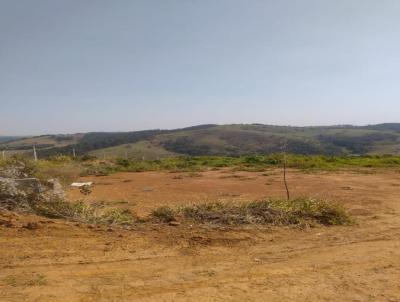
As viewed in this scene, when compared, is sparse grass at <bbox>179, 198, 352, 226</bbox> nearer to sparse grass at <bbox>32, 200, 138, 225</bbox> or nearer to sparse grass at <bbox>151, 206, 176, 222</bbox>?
sparse grass at <bbox>151, 206, 176, 222</bbox>

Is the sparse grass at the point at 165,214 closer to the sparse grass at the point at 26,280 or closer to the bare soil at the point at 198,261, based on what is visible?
the bare soil at the point at 198,261

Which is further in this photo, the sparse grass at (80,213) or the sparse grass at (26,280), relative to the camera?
the sparse grass at (80,213)

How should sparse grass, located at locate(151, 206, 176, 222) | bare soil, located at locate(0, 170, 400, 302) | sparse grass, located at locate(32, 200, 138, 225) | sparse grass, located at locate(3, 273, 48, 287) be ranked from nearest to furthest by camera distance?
1. bare soil, located at locate(0, 170, 400, 302)
2. sparse grass, located at locate(3, 273, 48, 287)
3. sparse grass, located at locate(32, 200, 138, 225)
4. sparse grass, located at locate(151, 206, 176, 222)

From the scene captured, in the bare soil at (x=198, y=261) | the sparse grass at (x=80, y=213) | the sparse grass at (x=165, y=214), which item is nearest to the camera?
the bare soil at (x=198, y=261)

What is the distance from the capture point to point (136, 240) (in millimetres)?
6828

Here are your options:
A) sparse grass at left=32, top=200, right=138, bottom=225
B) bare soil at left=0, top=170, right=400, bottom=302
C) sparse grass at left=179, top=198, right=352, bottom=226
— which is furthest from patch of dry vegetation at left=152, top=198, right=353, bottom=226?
sparse grass at left=32, top=200, right=138, bottom=225

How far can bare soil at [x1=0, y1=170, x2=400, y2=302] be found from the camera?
15.5 ft

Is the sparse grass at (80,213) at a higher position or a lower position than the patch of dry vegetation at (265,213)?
higher

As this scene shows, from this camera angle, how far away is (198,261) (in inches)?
231

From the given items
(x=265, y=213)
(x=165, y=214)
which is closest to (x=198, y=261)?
(x=165, y=214)

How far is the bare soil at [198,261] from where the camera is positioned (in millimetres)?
4721

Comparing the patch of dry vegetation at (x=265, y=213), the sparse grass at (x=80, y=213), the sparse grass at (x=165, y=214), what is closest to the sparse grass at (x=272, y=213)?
the patch of dry vegetation at (x=265, y=213)

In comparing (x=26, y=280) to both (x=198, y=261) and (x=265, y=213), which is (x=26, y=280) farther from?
(x=265, y=213)

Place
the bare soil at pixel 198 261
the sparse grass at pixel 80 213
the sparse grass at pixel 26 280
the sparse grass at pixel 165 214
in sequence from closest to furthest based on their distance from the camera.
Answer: the bare soil at pixel 198 261 < the sparse grass at pixel 26 280 < the sparse grass at pixel 80 213 < the sparse grass at pixel 165 214
